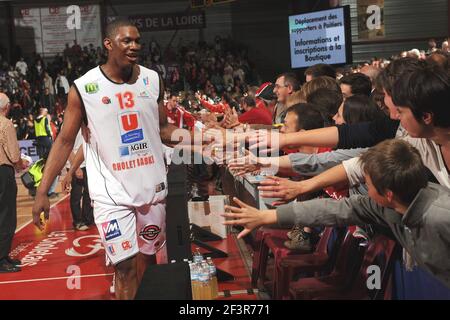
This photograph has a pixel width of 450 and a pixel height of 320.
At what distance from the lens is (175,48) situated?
26.3 meters

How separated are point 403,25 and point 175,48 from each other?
380 inches

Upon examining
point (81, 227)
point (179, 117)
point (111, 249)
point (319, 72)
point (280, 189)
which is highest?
point (319, 72)

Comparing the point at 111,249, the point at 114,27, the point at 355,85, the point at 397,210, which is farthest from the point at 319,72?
the point at 397,210

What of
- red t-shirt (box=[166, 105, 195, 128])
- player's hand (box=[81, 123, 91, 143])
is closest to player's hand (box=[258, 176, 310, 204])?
player's hand (box=[81, 123, 91, 143])

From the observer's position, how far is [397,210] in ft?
8.54

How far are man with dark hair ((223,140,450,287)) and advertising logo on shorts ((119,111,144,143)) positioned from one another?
1.47m

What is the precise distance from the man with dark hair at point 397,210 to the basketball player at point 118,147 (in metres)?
1.45

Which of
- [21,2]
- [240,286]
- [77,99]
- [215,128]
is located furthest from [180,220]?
[21,2]

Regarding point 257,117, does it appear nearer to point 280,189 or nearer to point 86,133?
point 86,133

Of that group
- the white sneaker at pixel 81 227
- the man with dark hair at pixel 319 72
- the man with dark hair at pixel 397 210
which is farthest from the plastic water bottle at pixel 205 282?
the white sneaker at pixel 81 227

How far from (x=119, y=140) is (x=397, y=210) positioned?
6.45 feet

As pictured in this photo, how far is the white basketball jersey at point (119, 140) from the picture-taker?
12.8 ft

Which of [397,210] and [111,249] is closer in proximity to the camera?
[397,210]

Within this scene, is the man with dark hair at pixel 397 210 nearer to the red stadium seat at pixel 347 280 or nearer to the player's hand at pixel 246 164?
the red stadium seat at pixel 347 280
